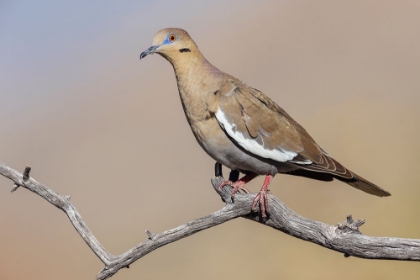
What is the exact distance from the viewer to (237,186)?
434 centimetres

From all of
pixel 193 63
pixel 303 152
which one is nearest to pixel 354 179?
pixel 303 152

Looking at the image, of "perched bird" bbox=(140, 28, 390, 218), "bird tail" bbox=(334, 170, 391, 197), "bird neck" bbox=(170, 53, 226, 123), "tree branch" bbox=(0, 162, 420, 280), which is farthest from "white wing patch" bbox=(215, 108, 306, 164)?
"tree branch" bbox=(0, 162, 420, 280)

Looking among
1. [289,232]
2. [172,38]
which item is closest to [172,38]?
[172,38]

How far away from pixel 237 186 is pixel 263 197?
0.92 feet

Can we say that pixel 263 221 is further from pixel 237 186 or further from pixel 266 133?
pixel 266 133

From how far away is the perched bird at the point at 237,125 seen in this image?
4.43 m

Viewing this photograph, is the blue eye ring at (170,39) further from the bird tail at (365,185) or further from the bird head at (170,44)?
the bird tail at (365,185)

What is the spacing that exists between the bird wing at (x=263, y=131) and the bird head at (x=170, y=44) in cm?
47

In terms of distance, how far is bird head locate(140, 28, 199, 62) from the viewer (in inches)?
182

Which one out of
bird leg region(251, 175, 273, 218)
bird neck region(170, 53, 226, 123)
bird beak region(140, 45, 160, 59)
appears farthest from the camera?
bird beak region(140, 45, 160, 59)

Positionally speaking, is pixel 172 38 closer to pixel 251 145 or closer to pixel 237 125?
pixel 237 125

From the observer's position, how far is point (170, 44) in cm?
464

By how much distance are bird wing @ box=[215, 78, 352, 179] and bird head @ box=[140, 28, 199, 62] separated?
471mm

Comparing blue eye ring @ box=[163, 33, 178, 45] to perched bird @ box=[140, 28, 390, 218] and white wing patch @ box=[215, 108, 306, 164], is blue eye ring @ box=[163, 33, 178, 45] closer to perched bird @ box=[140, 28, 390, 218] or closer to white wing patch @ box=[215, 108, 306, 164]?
perched bird @ box=[140, 28, 390, 218]
